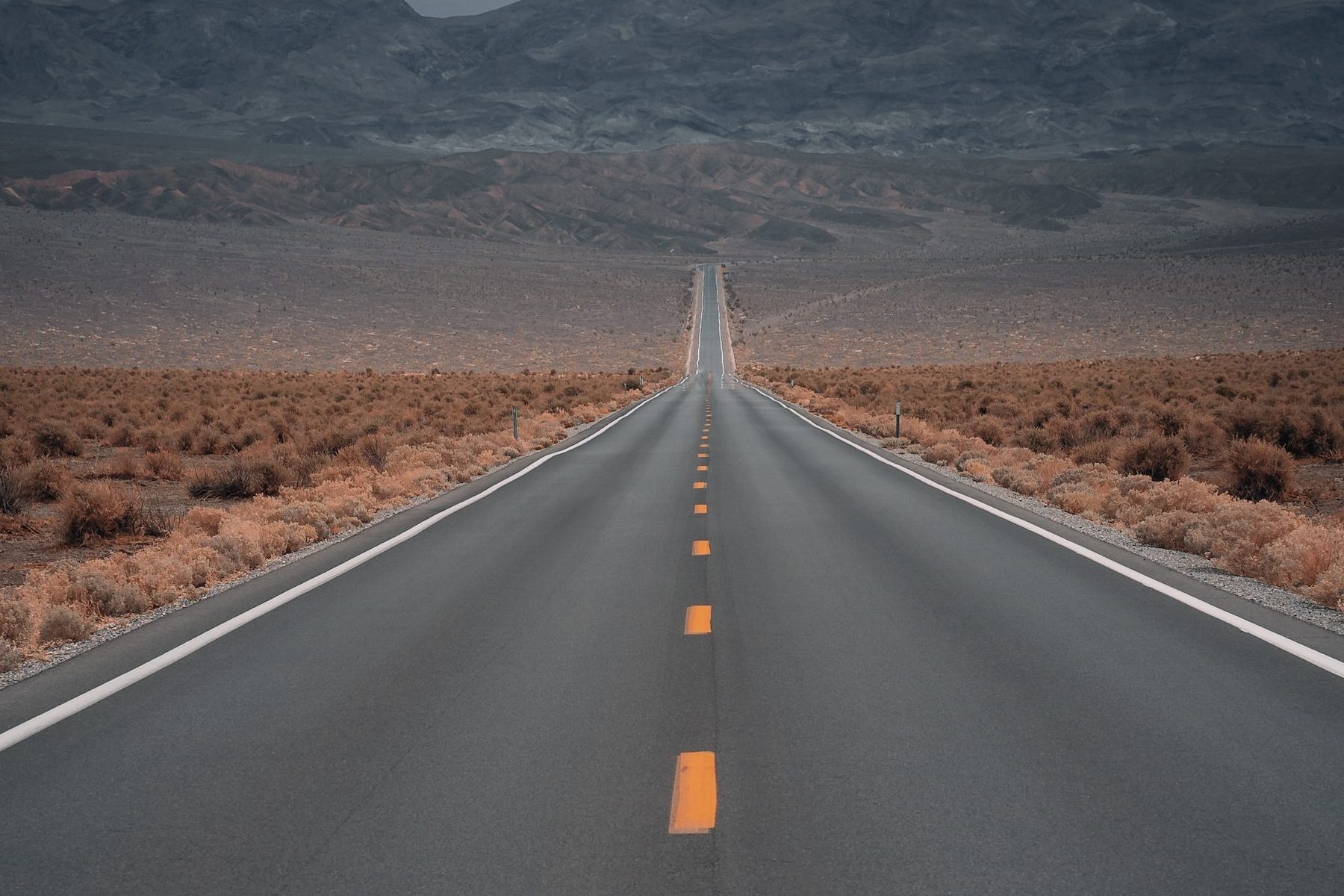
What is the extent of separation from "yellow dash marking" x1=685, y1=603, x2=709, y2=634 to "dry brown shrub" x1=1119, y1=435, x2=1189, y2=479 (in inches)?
517

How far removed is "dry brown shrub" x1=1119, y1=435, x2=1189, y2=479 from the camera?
19.7 metres

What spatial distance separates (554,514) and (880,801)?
33.8 ft

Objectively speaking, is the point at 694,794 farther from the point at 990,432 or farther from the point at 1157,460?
the point at 990,432

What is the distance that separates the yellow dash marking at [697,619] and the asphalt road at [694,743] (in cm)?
8

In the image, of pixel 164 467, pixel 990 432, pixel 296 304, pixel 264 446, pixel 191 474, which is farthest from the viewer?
pixel 296 304

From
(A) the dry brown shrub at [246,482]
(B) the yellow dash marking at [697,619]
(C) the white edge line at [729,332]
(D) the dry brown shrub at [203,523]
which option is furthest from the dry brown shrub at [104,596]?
(C) the white edge line at [729,332]

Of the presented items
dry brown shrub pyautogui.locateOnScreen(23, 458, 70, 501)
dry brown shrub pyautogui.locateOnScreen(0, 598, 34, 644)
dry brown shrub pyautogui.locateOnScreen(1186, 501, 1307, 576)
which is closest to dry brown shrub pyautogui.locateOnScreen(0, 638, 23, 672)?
dry brown shrub pyautogui.locateOnScreen(0, 598, 34, 644)

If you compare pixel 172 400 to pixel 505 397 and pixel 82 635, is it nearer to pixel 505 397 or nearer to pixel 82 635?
pixel 505 397

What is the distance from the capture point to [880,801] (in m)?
4.90

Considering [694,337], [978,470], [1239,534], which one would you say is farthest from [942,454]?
[694,337]

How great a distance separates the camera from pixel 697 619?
8.48 meters

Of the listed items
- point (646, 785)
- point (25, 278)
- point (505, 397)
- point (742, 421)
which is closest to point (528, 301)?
point (25, 278)

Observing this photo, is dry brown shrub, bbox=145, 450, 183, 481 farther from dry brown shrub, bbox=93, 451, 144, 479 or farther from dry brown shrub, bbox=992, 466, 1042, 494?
dry brown shrub, bbox=992, 466, 1042, 494

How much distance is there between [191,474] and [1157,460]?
1819 cm
